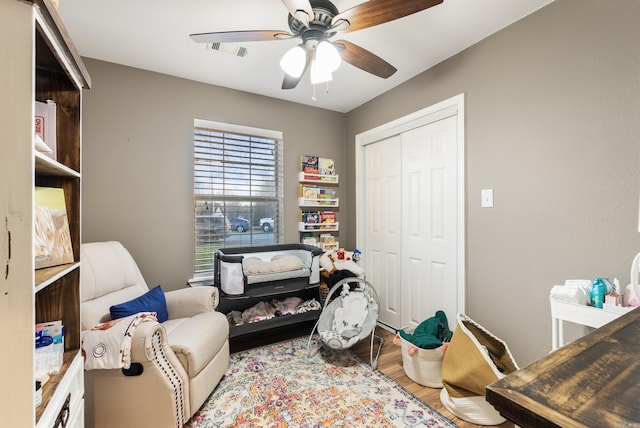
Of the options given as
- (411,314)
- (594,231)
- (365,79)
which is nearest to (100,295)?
(411,314)

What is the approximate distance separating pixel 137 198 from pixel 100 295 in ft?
2.94

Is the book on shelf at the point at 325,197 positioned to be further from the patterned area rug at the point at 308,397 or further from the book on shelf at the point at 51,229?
the book on shelf at the point at 51,229

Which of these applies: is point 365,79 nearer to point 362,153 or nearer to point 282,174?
point 362,153

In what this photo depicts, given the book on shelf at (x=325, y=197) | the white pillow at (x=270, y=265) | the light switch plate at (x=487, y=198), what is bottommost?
the white pillow at (x=270, y=265)

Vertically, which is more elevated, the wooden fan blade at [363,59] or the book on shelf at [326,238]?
the wooden fan blade at [363,59]

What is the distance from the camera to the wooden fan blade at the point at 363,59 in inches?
63.1

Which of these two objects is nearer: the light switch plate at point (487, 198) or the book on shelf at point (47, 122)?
the book on shelf at point (47, 122)

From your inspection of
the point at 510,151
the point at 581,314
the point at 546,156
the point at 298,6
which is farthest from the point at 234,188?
the point at 581,314

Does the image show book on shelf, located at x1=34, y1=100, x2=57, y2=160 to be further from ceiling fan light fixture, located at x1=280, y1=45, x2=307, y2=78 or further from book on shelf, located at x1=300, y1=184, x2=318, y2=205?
book on shelf, located at x1=300, y1=184, x2=318, y2=205

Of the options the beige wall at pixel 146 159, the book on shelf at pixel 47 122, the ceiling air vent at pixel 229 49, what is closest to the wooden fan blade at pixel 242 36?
the ceiling air vent at pixel 229 49

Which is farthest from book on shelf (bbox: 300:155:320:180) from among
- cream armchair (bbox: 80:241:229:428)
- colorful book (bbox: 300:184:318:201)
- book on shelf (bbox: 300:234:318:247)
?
cream armchair (bbox: 80:241:229:428)

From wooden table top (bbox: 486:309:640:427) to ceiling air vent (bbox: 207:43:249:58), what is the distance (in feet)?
7.95

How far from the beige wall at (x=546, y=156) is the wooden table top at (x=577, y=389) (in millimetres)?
1220

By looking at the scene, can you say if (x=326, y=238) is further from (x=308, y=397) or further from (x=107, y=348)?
(x=107, y=348)
